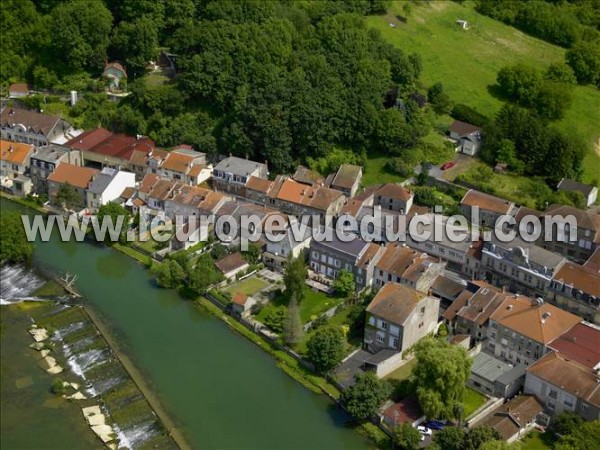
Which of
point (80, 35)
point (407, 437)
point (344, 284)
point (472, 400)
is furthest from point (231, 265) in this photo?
point (80, 35)

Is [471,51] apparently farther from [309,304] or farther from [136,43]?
[309,304]

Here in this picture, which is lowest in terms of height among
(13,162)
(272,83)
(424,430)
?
(13,162)

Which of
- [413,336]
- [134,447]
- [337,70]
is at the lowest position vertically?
[134,447]

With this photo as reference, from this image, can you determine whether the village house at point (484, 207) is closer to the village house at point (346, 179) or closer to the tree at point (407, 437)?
the village house at point (346, 179)

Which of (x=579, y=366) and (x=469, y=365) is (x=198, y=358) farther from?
(x=579, y=366)

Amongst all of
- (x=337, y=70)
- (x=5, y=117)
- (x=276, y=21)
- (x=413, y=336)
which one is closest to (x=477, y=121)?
(x=337, y=70)

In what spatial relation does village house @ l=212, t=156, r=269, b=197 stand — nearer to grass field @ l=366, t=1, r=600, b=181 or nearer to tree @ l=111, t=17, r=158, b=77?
tree @ l=111, t=17, r=158, b=77

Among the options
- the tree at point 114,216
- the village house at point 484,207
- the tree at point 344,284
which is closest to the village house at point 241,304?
the tree at point 344,284
